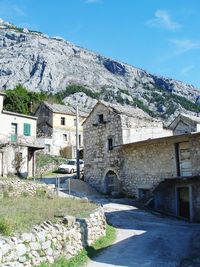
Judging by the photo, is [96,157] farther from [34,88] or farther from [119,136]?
[34,88]

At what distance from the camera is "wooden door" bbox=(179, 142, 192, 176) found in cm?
2859

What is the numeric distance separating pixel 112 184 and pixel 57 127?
1068 inches

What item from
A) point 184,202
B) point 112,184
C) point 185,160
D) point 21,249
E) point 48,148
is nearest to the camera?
point 21,249

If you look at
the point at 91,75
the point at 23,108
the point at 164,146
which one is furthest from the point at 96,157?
the point at 91,75

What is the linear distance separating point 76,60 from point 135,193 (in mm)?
128505

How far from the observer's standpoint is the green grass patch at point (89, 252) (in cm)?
1318

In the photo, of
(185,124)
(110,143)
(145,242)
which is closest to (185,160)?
(110,143)

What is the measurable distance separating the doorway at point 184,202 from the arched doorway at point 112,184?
7907 mm

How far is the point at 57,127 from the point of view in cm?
6153

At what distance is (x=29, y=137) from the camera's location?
3891 cm

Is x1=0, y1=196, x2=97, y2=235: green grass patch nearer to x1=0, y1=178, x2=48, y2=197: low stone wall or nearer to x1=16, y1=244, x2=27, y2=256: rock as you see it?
x1=16, y1=244, x2=27, y2=256: rock

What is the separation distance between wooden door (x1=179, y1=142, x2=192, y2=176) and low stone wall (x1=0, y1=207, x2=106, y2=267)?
1295 cm

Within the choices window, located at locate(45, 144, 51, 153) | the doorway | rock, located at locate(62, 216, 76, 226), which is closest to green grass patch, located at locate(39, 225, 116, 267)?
rock, located at locate(62, 216, 76, 226)

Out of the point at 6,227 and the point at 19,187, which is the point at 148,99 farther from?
the point at 6,227
